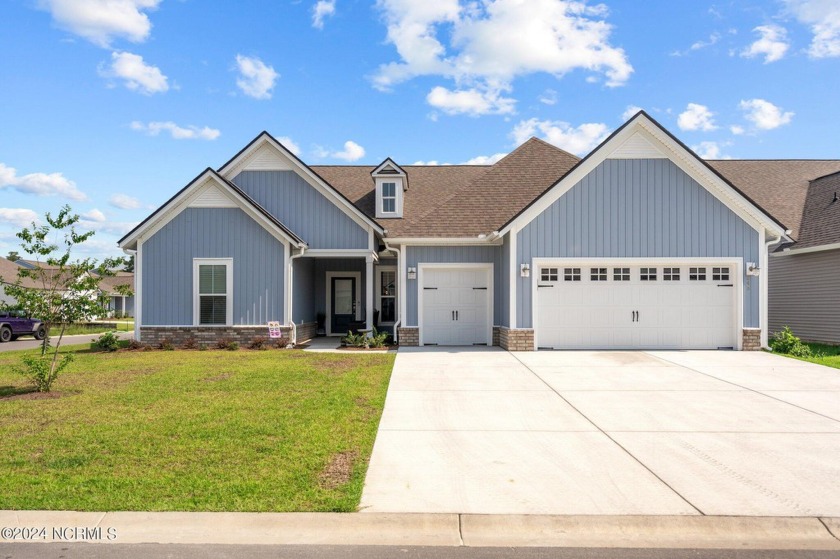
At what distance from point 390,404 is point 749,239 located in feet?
38.5

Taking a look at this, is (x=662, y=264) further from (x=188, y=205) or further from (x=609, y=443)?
(x=188, y=205)

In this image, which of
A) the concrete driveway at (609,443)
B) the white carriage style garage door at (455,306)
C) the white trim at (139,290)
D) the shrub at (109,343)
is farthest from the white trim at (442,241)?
the shrub at (109,343)

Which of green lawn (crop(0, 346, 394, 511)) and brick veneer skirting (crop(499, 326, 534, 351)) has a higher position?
brick veneer skirting (crop(499, 326, 534, 351))

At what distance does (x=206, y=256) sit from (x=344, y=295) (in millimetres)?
5834

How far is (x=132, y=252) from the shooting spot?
56.7 ft

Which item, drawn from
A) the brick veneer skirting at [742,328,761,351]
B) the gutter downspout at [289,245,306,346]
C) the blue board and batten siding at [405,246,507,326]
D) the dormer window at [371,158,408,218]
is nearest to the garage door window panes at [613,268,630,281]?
the blue board and batten siding at [405,246,507,326]

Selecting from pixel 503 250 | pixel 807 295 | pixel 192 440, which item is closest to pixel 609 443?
pixel 192 440

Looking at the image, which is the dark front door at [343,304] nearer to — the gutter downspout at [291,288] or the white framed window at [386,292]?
the white framed window at [386,292]

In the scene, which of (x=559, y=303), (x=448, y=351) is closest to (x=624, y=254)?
(x=559, y=303)

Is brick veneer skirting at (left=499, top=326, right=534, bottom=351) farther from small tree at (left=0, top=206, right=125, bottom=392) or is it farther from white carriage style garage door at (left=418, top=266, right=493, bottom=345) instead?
small tree at (left=0, top=206, right=125, bottom=392)

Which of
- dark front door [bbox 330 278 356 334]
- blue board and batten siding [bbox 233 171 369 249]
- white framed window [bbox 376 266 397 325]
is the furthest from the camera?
dark front door [bbox 330 278 356 334]

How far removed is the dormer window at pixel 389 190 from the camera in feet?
62.1

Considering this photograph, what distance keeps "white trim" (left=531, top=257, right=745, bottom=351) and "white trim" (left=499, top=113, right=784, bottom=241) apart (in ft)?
3.78

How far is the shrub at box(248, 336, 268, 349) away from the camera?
16.0 metres
